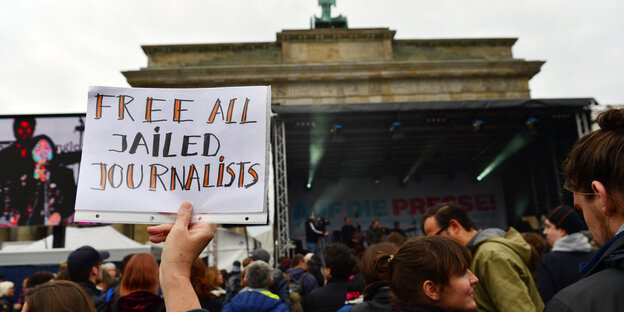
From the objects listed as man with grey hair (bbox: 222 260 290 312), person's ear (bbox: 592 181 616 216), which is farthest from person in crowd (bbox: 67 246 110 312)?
person's ear (bbox: 592 181 616 216)

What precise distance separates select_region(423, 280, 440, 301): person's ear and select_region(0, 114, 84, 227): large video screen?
9447 millimetres

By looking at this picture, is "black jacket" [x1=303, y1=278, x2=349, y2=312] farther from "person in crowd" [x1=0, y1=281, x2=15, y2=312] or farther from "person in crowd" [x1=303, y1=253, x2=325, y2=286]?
"person in crowd" [x1=0, y1=281, x2=15, y2=312]

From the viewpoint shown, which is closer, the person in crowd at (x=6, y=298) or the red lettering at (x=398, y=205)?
the person in crowd at (x=6, y=298)

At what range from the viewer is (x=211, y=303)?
10.1ft

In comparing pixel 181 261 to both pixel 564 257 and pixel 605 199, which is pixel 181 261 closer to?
pixel 605 199

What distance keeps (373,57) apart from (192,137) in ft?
69.9

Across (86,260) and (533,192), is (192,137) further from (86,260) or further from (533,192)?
(533,192)

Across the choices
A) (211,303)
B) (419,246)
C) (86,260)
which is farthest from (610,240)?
(86,260)

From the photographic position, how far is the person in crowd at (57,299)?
173 cm

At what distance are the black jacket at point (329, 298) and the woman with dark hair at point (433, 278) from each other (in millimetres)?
2192

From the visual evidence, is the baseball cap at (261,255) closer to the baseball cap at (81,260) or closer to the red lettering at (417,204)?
the baseball cap at (81,260)

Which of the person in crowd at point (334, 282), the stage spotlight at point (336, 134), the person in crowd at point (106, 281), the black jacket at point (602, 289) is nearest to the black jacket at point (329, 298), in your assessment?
the person in crowd at point (334, 282)

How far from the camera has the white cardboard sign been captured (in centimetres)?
150

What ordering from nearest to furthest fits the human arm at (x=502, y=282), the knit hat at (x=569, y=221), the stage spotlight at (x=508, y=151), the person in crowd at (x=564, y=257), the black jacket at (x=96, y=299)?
the human arm at (x=502, y=282)
the black jacket at (x=96, y=299)
the person in crowd at (x=564, y=257)
the knit hat at (x=569, y=221)
the stage spotlight at (x=508, y=151)
